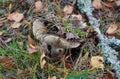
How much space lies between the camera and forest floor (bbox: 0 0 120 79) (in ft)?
6.51

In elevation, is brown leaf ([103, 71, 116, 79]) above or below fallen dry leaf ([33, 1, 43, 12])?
below

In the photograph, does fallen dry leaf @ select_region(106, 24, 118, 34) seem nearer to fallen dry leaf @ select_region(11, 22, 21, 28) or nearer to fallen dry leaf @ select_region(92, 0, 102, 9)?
fallen dry leaf @ select_region(92, 0, 102, 9)

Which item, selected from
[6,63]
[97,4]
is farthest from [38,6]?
[6,63]

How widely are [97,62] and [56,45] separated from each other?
29 cm

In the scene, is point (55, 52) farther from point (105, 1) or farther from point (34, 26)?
point (105, 1)

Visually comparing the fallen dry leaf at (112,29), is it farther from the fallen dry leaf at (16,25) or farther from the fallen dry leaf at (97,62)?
the fallen dry leaf at (16,25)

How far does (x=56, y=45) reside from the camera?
2.00m

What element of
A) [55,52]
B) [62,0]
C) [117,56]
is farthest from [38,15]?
[117,56]

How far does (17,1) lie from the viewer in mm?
2521

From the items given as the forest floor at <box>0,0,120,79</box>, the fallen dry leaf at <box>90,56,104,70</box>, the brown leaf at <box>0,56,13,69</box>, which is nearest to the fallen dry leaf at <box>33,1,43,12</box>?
the forest floor at <box>0,0,120,79</box>

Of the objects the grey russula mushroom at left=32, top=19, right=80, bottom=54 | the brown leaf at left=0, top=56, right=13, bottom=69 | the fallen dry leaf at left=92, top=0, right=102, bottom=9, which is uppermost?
the fallen dry leaf at left=92, top=0, right=102, bottom=9

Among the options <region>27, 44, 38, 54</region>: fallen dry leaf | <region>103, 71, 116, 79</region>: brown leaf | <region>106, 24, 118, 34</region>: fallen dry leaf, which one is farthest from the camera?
<region>106, 24, 118, 34</region>: fallen dry leaf

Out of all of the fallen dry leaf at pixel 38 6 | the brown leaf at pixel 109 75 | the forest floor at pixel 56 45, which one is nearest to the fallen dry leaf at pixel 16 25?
the forest floor at pixel 56 45

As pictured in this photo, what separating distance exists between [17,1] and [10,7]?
0.26 feet
